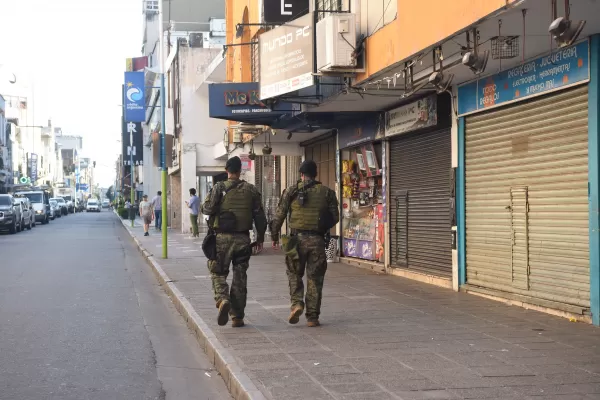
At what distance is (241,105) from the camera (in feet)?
57.5

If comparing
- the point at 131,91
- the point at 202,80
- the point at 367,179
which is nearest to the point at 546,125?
the point at 367,179

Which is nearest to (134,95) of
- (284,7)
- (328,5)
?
(284,7)

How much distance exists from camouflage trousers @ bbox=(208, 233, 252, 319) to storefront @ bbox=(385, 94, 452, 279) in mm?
4700

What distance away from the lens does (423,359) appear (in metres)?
6.85

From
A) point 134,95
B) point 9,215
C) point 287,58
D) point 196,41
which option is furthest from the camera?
point 196,41

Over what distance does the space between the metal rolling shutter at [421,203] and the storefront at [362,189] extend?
64cm

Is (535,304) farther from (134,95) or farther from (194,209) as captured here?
(134,95)

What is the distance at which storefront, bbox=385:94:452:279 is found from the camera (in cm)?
1273

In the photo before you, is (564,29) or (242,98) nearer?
(564,29)

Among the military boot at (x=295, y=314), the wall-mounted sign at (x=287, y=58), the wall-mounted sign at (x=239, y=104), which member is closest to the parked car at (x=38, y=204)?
the wall-mounted sign at (x=239, y=104)

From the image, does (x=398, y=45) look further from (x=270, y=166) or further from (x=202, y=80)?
(x=202, y=80)

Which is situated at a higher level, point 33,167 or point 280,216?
point 33,167

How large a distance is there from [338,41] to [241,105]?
5762 mm

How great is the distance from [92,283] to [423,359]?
8904 mm
